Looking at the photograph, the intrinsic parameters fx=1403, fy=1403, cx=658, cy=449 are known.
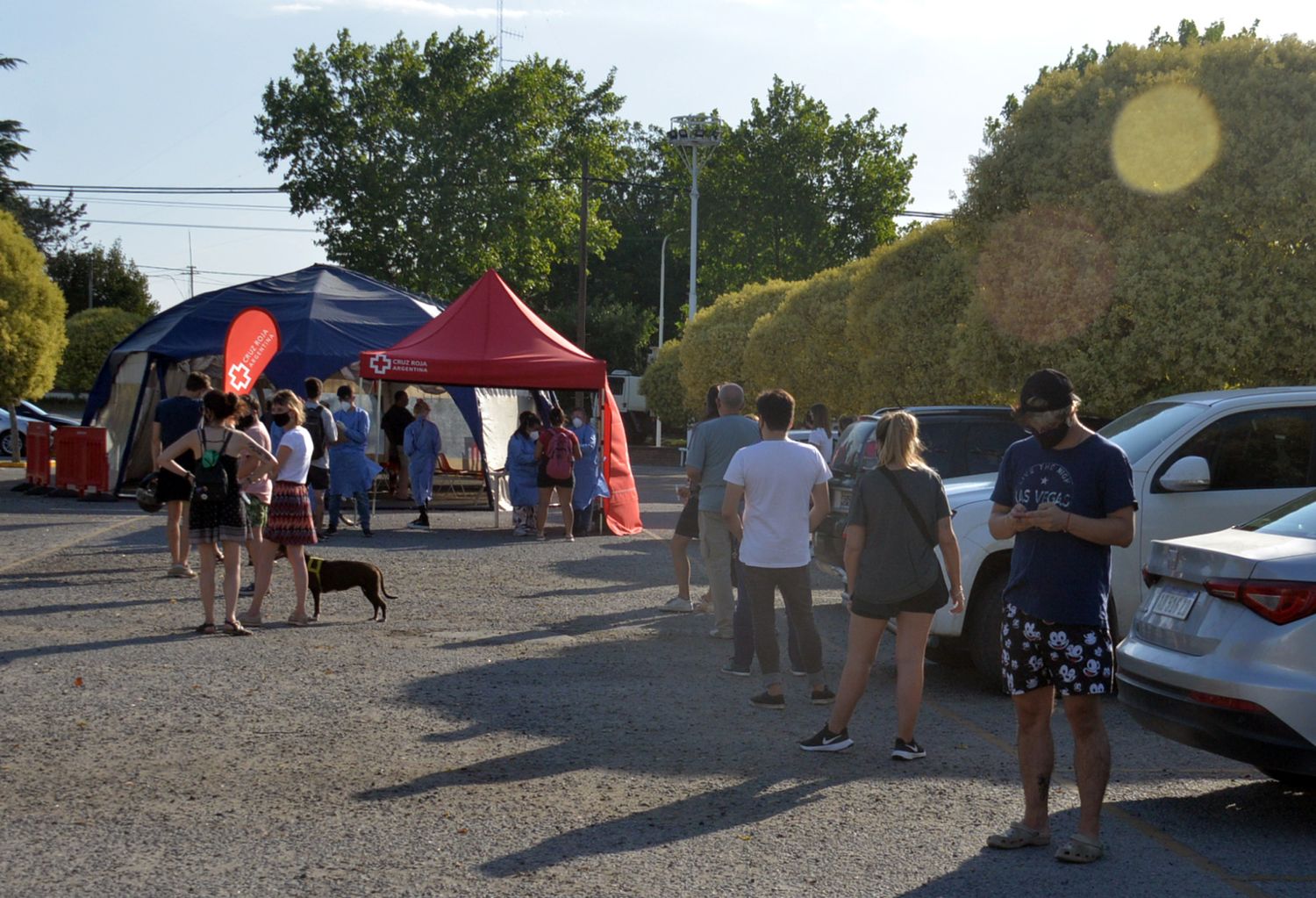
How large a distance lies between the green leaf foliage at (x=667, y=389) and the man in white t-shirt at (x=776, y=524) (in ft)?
166

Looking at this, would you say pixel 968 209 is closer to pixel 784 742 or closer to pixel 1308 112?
pixel 1308 112

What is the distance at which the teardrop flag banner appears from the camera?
617 inches

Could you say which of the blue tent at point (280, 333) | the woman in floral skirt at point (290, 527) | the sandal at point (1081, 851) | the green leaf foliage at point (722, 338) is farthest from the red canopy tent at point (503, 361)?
the green leaf foliage at point (722, 338)

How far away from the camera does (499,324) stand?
19.5 m

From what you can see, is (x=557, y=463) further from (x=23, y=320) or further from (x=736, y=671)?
(x=23, y=320)

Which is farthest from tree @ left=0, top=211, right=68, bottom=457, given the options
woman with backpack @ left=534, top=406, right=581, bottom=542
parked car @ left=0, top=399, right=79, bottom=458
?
woman with backpack @ left=534, top=406, right=581, bottom=542

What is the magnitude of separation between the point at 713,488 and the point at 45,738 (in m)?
4.67

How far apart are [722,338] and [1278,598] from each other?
4721 centimetres

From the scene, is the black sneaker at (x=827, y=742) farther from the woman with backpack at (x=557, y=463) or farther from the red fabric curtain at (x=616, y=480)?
the red fabric curtain at (x=616, y=480)

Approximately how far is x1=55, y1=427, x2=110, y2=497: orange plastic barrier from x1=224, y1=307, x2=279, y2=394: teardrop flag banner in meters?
8.73

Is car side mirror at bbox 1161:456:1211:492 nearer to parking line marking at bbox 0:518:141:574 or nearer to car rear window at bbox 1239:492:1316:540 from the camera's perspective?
car rear window at bbox 1239:492:1316:540

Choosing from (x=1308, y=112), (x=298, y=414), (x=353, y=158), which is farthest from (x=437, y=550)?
(x=353, y=158)

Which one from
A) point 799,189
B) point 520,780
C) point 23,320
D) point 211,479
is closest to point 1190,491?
point 520,780

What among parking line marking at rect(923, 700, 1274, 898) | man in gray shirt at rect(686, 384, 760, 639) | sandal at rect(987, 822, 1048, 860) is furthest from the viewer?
man in gray shirt at rect(686, 384, 760, 639)
